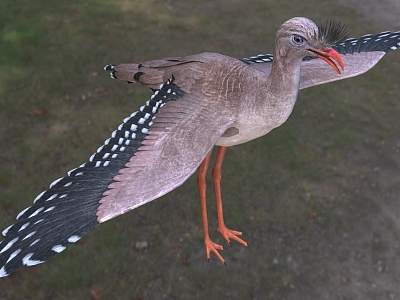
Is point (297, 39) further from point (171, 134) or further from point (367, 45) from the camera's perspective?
point (367, 45)

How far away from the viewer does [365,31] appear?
25.1 ft

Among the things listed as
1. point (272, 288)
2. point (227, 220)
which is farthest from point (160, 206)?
point (272, 288)

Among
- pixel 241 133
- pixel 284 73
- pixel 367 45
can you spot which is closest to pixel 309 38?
pixel 284 73

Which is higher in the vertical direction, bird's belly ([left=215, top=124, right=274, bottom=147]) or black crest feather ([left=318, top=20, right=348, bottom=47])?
black crest feather ([left=318, top=20, right=348, bottom=47])

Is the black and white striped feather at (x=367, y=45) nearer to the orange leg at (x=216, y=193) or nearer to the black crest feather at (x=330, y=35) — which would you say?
the orange leg at (x=216, y=193)

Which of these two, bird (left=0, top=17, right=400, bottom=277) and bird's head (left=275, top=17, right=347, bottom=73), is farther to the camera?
bird's head (left=275, top=17, right=347, bottom=73)

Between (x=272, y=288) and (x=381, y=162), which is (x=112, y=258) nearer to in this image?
(x=272, y=288)

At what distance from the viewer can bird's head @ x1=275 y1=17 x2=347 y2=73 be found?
1.99 meters

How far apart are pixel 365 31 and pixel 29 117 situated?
596 cm

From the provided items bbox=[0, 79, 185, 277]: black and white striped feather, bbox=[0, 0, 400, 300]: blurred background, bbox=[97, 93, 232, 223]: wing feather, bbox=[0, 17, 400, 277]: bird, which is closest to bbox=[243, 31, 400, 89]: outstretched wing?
bbox=[0, 17, 400, 277]: bird

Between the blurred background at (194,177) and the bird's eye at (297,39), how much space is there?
3.07m

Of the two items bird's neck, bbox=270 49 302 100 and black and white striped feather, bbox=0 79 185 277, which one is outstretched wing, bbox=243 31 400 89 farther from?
black and white striped feather, bbox=0 79 185 277

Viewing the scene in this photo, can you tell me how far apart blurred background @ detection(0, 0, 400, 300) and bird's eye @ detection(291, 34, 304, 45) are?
307 cm

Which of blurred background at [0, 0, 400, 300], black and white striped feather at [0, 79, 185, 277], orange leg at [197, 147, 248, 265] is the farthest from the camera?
blurred background at [0, 0, 400, 300]
